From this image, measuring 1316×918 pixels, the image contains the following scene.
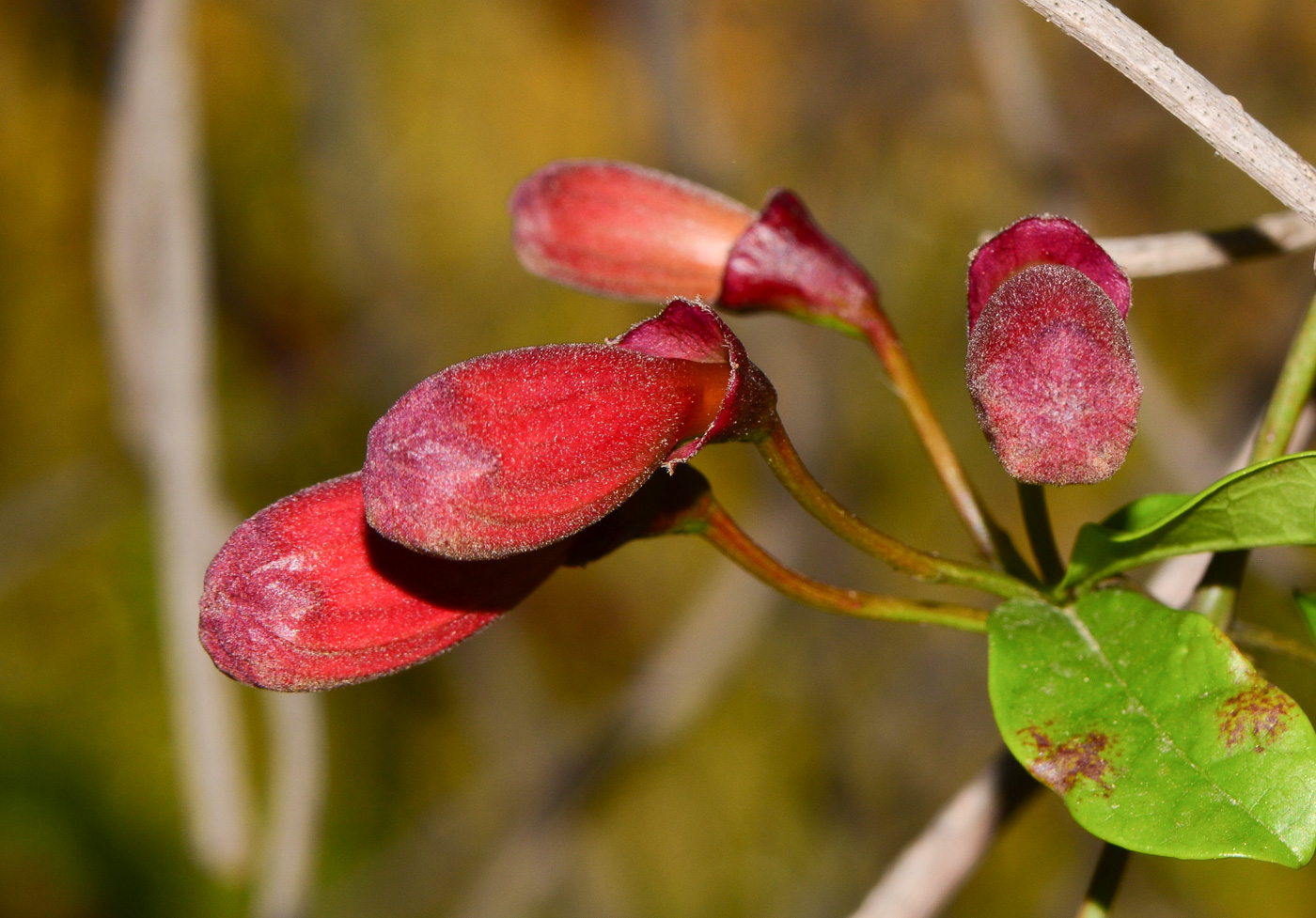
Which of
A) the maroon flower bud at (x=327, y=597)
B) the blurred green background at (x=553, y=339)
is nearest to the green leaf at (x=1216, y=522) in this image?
the maroon flower bud at (x=327, y=597)

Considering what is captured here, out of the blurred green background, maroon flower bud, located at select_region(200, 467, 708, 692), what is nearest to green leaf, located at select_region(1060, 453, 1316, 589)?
maroon flower bud, located at select_region(200, 467, 708, 692)

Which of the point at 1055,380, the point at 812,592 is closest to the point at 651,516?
the point at 812,592

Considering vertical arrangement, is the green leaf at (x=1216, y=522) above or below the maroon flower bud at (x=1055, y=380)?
below

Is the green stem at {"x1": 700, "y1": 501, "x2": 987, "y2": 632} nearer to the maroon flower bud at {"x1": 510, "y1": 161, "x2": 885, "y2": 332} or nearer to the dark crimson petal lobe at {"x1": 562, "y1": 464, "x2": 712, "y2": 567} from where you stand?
the dark crimson petal lobe at {"x1": 562, "y1": 464, "x2": 712, "y2": 567}

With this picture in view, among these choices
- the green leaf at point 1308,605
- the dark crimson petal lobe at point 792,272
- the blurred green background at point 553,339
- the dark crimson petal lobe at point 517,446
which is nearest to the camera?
the dark crimson petal lobe at point 517,446

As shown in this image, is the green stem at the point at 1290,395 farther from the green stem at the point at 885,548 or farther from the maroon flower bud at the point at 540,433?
the maroon flower bud at the point at 540,433

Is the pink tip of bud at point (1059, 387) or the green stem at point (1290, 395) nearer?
the pink tip of bud at point (1059, 387)

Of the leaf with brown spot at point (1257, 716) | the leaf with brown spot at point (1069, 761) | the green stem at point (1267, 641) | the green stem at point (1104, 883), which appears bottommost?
the green stem at point (1104, 883)

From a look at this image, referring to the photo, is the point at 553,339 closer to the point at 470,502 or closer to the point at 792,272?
the point at 792,272
